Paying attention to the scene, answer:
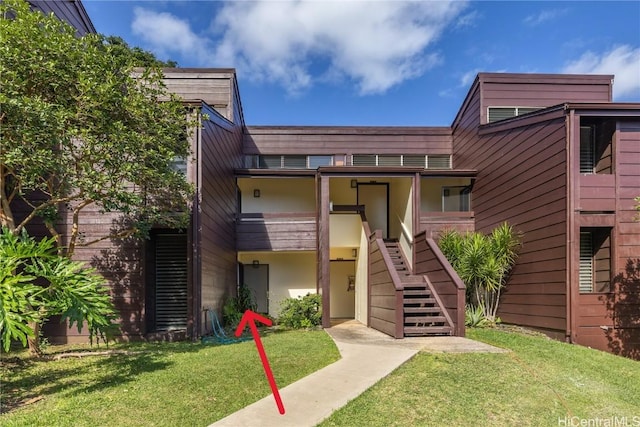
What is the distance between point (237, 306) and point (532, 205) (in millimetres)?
8078

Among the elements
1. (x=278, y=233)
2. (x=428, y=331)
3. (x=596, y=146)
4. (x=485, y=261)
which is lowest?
(x=428, y=331)

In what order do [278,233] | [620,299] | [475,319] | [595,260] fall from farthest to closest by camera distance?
[278,233] → [475,319] → [595,260] → [620,299]

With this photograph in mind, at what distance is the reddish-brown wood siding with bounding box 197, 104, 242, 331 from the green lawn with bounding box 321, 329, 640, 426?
4.85 metres

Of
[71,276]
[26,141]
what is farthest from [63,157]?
[71,276]

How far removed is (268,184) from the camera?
42.5ft

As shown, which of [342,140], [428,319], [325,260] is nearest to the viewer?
[428,319]

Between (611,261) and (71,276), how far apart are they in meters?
9.76

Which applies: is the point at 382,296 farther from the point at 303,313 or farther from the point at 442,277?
the point at 303,313

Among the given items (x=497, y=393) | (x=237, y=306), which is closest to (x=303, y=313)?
(x=237, y=306)

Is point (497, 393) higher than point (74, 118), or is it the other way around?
point (74, 118)

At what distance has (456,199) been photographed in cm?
1246

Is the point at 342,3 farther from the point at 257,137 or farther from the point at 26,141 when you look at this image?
the point at 26,141

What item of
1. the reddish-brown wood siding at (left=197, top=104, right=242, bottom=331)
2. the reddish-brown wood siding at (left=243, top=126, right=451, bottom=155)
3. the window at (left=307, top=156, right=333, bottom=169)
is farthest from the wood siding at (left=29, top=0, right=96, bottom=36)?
the window at (left=307, top=156, right=333, bottom=169)

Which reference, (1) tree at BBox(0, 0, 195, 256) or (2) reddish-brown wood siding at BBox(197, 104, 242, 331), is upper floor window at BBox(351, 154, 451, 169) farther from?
(1) tree at BBox(0, 0, 195, 256)
